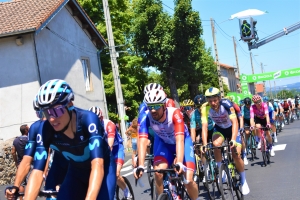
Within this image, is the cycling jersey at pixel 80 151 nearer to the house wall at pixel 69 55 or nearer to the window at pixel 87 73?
the house wall at pixel 69 55

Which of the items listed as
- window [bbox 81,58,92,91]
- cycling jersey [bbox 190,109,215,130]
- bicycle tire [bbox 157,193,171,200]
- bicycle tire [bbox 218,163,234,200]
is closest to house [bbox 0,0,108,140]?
window [bbox 81,58,92,91]

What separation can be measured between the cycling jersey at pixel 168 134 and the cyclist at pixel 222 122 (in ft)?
5.39

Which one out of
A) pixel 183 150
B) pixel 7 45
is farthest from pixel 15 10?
pixel 183 150

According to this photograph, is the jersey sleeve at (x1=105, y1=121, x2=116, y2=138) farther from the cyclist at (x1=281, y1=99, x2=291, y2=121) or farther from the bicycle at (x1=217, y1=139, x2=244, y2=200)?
the cyclist at (x1=281, y1=99, x2=291, y2=121)

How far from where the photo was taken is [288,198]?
29.7ft

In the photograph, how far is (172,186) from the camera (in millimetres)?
6555

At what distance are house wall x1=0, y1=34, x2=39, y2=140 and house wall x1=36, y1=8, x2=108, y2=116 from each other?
0.50 m

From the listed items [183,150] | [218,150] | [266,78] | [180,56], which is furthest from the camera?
[266,78]

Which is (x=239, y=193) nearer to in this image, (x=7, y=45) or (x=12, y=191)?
(x=12, y=191)

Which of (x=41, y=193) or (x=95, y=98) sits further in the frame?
(x=95, y=98)

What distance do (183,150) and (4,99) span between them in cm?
1749

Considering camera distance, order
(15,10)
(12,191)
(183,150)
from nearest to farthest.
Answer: (12,191)
(183,150)
(15,10)

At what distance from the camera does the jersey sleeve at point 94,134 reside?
4223mm

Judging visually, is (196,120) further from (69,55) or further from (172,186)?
(69,55)
